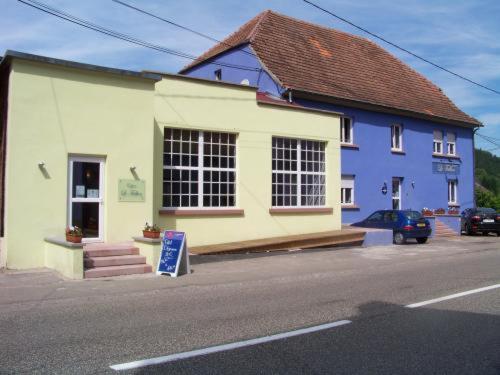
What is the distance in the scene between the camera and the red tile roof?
75.6 ft

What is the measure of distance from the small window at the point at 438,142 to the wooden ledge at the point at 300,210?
41.7 feet

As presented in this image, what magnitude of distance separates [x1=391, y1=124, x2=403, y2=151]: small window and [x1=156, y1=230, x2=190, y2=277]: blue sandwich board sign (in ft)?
56.3

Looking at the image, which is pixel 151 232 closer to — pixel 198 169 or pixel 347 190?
pixel 198 169

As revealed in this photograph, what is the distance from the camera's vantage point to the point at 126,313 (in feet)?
24.8

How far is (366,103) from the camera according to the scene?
23891mm

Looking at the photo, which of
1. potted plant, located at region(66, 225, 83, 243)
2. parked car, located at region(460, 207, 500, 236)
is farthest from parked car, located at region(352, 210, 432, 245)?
potted plant, located at region(66, 225, 83, 243)

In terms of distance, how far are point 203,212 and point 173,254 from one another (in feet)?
12.8

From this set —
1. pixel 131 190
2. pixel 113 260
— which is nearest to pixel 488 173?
pixel 131 190

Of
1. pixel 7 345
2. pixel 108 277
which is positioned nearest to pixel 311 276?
pixel 108 277

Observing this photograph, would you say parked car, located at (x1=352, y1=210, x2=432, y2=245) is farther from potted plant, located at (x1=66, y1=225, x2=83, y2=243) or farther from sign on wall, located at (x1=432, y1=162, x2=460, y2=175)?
potted plant, located at (x1=66, y1=225, x2=83, y2=243)

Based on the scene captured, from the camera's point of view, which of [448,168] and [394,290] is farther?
[448,168]

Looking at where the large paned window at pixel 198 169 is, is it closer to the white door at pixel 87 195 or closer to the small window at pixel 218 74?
the white door at pixel 87 195

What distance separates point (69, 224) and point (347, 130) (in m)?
14.9

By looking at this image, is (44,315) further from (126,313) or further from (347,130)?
(347,130)
